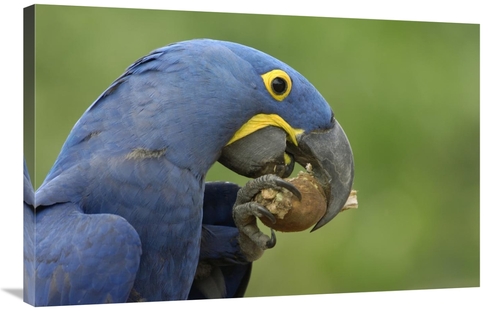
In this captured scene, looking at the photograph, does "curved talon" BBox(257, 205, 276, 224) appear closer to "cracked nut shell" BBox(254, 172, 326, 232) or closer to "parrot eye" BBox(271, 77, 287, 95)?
"cracked nut shell" BBox(254, 172, 326, 232)

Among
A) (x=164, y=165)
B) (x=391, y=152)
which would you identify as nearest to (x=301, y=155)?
(x=164, y=165)

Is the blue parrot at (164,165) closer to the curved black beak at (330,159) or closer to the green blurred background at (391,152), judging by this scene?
the curved black beak at (330,159)

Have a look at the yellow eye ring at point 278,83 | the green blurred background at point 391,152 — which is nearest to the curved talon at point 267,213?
the yellow eye ring at point 278,83

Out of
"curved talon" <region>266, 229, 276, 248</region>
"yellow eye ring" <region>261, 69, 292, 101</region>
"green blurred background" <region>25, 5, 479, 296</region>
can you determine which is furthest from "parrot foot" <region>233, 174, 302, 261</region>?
"green blurred background" <region>25, 5, 479, 296</region>

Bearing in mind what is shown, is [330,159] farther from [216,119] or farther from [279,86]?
[216,119]

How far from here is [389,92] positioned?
4652mm

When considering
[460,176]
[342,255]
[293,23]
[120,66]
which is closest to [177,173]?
[120,66]

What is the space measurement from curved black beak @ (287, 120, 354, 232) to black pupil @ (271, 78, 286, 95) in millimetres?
208

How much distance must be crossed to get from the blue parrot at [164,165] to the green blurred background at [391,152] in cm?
79

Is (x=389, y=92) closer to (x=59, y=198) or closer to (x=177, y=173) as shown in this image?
(x=177, y=173)

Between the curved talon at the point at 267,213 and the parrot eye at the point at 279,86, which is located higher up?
the parrot eye at the point at 279,86

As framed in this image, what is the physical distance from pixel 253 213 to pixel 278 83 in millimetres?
556

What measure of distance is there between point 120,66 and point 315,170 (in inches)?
47.5

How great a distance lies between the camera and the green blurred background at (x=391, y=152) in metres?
4.48
